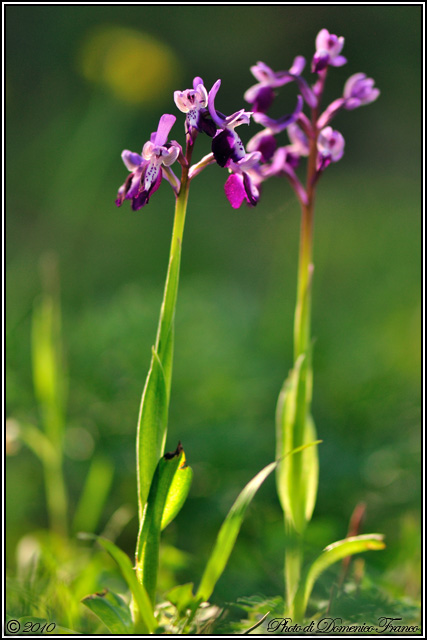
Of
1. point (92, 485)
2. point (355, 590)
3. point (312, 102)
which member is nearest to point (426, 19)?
point (312, 102)

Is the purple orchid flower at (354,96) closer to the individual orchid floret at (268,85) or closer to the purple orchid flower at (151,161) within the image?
→ the individual orchid floret at (268,85)

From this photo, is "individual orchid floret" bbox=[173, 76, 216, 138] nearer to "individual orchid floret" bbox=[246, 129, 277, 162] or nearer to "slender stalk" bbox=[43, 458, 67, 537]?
"individual orchid floret" bbox=[246, 129, 277, 162]

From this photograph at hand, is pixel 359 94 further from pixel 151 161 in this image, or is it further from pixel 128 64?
pixel 128 64

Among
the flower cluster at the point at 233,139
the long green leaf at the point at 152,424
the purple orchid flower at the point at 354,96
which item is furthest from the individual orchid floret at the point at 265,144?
the long green leaf at the point at 152,424

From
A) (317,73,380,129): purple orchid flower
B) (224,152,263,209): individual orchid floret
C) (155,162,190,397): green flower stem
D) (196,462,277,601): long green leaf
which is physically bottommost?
A: (196,462,277,601): long green leaf

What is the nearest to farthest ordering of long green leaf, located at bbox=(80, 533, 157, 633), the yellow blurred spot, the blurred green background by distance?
long green leaf, located at bbox=(80, 533, 157, 633)
the blurred green background
the yellow blurred spot

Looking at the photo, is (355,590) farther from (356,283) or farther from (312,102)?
(356,283)

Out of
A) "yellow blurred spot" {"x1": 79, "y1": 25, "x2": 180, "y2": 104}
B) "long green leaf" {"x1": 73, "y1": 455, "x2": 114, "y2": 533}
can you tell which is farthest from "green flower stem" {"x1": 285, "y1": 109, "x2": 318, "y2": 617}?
"yellow blurred spot" {"x1": 79, "y1": 25, "x2": 180, "y2": 104}
